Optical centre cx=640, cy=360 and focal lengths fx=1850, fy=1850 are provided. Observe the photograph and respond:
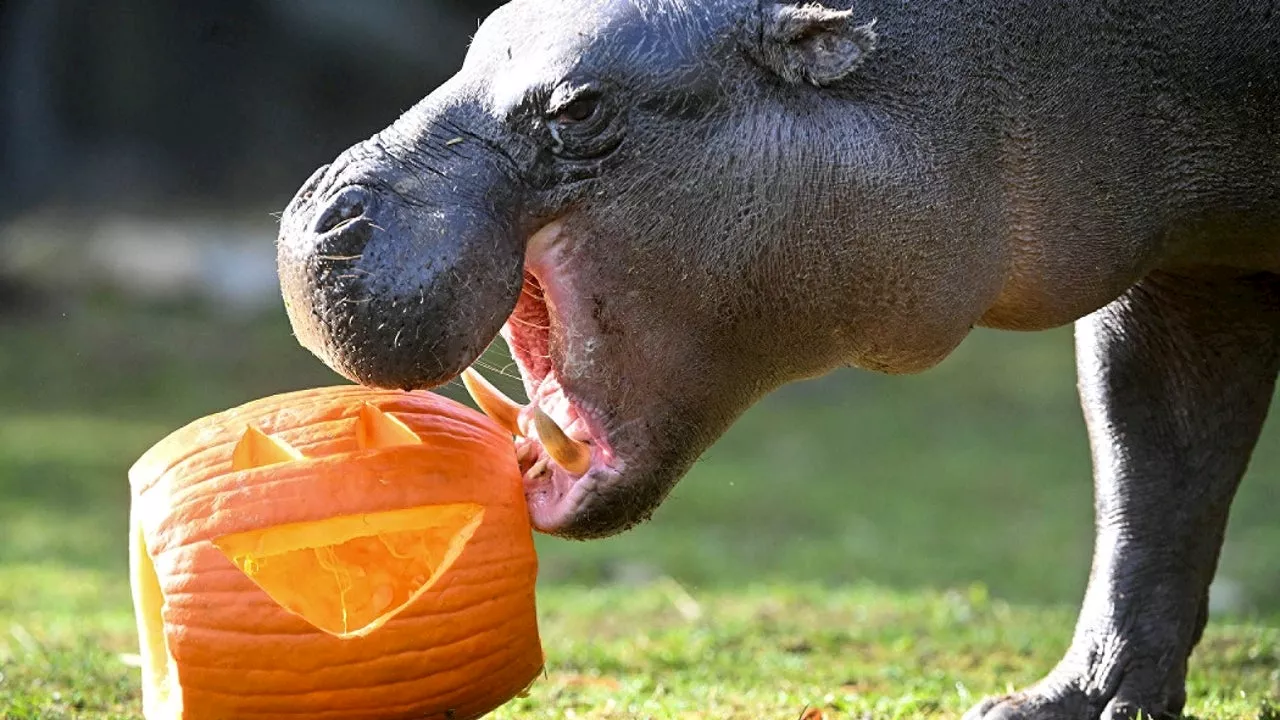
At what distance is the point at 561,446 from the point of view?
11.0 feet

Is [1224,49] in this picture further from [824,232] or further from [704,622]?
[704,622]

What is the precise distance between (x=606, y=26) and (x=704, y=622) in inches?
130

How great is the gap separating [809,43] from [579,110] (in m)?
0.47

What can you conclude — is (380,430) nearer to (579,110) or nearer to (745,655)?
(579,110)

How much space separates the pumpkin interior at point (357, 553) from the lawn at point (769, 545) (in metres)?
0.86

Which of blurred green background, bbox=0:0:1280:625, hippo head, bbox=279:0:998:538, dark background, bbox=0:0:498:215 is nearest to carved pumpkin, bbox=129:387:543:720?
hippo head, bbox=279:0:998:538

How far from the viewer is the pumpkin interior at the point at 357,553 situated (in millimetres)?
3430

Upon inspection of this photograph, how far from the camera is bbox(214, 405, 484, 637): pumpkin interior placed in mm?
3430

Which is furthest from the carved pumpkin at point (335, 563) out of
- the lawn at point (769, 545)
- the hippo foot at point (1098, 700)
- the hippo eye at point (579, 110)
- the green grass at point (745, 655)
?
the hippo foot at point (1098, 700)

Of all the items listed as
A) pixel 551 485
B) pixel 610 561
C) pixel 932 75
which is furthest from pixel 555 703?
pixel 610 561

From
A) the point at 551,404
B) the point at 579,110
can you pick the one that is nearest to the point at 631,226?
the point at 579,110

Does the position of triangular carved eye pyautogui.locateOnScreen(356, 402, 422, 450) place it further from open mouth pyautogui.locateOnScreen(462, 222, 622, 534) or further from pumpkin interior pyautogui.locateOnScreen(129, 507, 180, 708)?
pumpkin interior pyautogui.locateOnScreen(129, 507, 180, 708)

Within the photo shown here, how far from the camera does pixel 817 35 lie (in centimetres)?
343

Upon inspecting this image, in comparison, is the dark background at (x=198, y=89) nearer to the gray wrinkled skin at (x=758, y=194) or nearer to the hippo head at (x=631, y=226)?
the gray wrinkled skin at (x=758, y=194)
